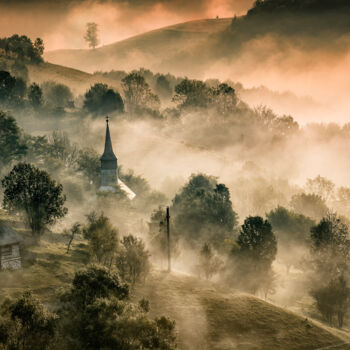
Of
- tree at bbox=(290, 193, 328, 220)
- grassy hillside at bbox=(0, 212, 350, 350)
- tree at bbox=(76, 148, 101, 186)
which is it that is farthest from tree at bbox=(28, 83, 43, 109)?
grassy hillside at bbox=(0, 212, 350, 350)

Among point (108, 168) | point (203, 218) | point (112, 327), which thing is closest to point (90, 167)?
point (108, 168)

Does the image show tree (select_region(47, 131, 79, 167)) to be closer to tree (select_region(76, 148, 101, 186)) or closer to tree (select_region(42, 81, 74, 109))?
tree (select_region(76, 148, 101, 186))

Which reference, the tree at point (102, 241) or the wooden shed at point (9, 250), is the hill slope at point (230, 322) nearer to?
the tree at point (102, 241)

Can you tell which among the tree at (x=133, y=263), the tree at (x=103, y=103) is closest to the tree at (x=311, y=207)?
the tree at (x=133, y=263)

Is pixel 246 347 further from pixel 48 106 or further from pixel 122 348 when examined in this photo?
pixel 48 106

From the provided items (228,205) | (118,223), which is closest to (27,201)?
(118,223)

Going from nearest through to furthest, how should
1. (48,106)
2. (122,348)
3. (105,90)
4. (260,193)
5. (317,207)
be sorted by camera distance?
(122,348) → (317,207) → (260,193) → (48,106) → (105,90)
